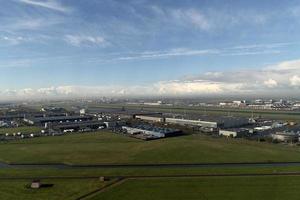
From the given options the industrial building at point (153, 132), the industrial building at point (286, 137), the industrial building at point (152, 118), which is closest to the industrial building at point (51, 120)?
the industrial building at point (152, 118)

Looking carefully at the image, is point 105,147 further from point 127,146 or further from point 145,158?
point 145,158

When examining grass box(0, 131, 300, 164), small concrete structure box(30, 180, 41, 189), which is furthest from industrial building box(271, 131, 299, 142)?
small concrete structure box(30, 180, 41, 189)

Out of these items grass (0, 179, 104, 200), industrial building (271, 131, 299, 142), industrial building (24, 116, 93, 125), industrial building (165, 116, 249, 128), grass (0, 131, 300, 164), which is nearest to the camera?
grass (0, 179, 104, 200)

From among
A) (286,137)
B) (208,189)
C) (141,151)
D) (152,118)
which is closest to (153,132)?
(141,151)

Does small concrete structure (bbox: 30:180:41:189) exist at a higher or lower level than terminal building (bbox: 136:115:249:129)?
lower

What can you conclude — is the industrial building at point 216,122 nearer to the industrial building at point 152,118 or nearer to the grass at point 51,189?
the industrial building at point 152,118

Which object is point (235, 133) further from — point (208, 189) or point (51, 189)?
point (51, 189)

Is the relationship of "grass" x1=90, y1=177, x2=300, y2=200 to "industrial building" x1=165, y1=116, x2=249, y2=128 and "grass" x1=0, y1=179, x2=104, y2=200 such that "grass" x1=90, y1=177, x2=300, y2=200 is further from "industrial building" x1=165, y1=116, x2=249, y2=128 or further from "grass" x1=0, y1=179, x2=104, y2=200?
"industrial building" x1=165, y1=116, x2=249, y2=128
